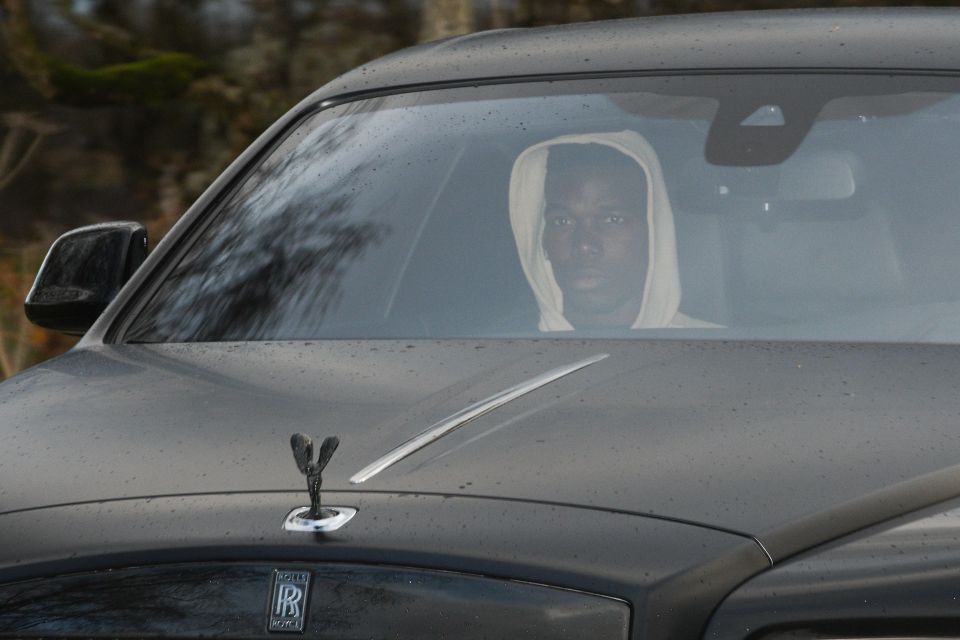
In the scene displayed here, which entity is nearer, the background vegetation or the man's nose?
the man's nose

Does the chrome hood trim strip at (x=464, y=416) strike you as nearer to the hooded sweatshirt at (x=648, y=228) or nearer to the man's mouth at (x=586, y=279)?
the hooded sweatshirt at (x=648, y=228)

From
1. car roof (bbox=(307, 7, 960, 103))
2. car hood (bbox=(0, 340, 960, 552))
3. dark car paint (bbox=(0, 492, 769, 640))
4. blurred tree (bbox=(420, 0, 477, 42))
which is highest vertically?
blurred tree (bbox=(420, 0, 477, 42))

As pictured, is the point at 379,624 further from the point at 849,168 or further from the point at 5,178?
the point at 5,178

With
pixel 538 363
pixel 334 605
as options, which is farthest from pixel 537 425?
pixel 334 605

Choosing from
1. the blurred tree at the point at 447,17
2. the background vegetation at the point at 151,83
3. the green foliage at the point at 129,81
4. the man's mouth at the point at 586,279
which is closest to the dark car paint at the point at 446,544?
the man's mouth at the point at 586,279

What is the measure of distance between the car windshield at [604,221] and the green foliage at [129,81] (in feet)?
31.5

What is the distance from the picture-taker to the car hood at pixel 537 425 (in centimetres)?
201

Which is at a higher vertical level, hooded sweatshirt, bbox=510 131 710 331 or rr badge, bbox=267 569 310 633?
hooded sweatshirt, bbox=510 131 710 331

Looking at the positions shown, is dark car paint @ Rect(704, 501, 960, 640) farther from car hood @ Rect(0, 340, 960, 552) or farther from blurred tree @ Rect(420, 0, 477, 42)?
blurred tree @ Rect(420, 0, 477, 42)

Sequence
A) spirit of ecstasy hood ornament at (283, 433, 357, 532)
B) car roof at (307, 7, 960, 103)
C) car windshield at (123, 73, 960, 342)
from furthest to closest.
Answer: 1. car roof at (307, 7, 960, 103)
2. car windshield at (123, 73, 960, 342)
3. spirit of ecstasy hood ornament at (283, 433, 357, 532)

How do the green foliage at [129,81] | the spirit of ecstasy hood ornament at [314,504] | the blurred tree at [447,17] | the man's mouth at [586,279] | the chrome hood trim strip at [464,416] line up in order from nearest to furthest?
the spirit of ecstasy hood ornament at [314,504], the chrome hood trim strip at [464,416], the man's mouth at [586,279], the blurred tree at [447,17], the green foliage at [129,81]

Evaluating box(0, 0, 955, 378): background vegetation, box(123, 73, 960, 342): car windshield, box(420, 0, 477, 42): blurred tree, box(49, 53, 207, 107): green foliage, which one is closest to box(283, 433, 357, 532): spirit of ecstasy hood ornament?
box(123, 73, 960, 342): car windshield

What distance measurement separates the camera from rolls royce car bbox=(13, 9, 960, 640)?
6.24 feet

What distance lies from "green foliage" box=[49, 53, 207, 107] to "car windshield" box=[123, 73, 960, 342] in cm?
959
